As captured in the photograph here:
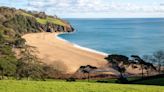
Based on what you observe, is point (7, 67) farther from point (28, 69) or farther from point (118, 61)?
point (118, 61)

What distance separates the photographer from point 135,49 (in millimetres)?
104750

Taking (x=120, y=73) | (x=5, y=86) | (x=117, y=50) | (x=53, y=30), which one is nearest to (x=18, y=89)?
(x=5, y=86)

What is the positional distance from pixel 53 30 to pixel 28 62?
5868 inches

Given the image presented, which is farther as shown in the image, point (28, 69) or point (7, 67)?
point (28, 69)

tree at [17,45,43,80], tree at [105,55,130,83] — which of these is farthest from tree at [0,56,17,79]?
tree at [105,55,130,83]

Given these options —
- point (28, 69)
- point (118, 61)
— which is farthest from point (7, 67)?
point (118, 61)

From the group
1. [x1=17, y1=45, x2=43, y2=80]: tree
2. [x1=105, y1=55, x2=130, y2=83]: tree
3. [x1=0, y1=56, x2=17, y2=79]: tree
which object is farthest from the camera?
[x1=105, y1=55, x2=130, y2=83]: tree

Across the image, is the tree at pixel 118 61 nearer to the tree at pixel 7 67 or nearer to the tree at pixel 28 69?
the tree at pixel 28 69

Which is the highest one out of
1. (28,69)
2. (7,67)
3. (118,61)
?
(118,61)

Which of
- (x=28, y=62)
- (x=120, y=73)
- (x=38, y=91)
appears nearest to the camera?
(x=38, y=91)

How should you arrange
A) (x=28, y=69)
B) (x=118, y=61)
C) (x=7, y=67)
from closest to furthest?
(x=7, y=67), (x=28, y=69), (x=118, y=61)

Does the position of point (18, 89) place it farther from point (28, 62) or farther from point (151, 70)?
point (151, 70)

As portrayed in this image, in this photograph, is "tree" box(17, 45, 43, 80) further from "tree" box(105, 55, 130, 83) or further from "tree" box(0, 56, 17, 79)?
"tree" box(105, 55, 130, 83)

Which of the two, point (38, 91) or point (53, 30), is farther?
point (53, 30)
